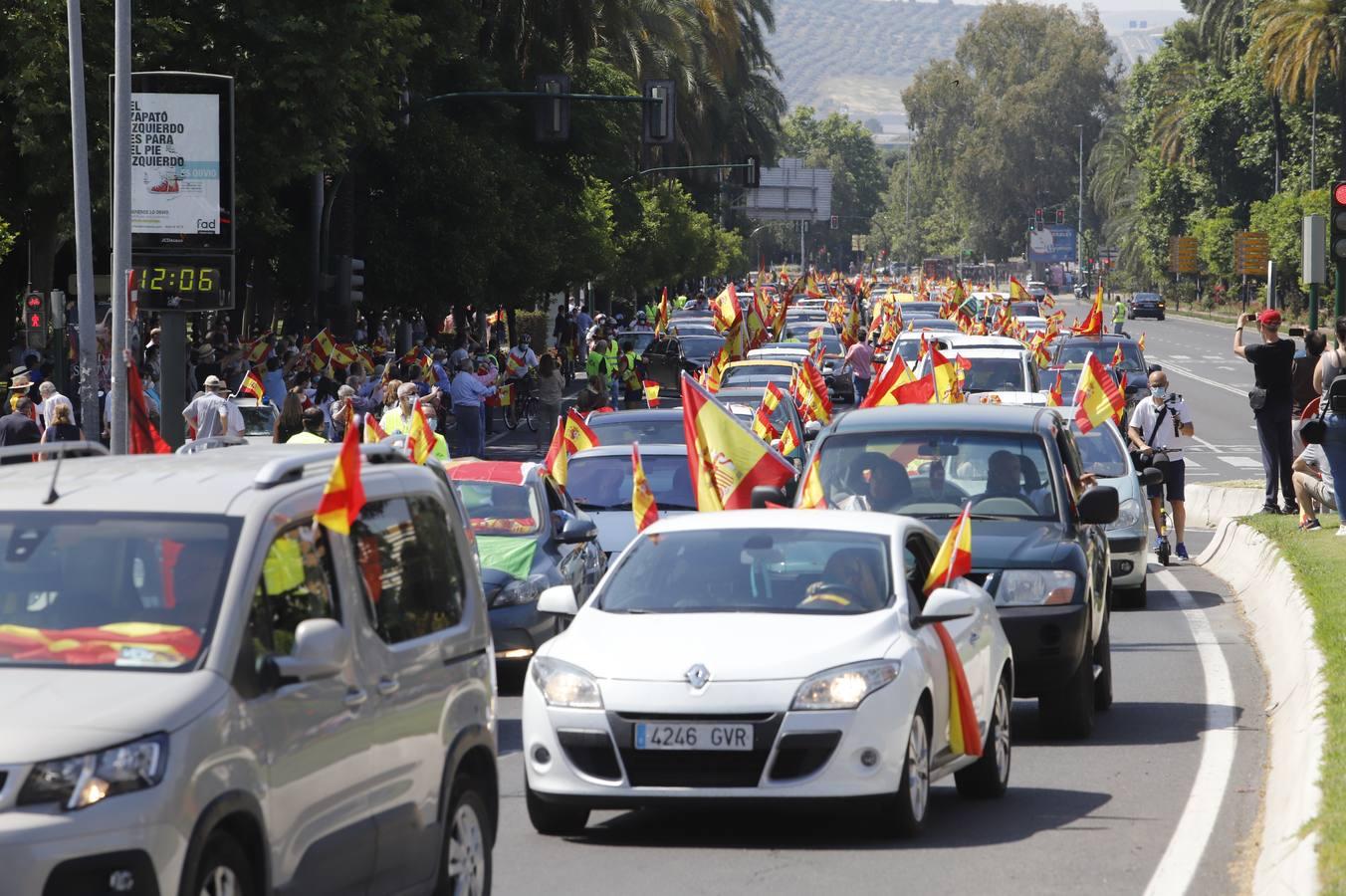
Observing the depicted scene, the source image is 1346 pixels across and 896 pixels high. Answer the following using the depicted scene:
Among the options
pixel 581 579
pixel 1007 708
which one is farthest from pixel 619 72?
pixel 1007 708

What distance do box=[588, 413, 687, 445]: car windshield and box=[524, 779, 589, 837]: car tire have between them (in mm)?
11296

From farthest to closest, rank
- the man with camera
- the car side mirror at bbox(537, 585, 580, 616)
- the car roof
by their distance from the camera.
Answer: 1. the man with camera
2. the car roof
3. the car side mirror at bbox(537, 585, 580, 616)

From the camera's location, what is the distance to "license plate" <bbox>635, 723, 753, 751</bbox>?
858 cm

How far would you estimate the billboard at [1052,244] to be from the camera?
167 metres

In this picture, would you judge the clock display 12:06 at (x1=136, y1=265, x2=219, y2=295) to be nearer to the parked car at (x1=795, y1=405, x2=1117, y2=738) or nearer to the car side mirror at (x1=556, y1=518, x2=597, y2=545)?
the car side mirror at (x1=556, y1=518, x2=597, y2=545)

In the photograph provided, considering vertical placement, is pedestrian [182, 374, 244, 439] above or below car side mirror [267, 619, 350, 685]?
below

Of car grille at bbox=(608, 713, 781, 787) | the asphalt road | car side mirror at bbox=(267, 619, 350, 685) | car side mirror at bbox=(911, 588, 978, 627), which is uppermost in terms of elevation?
car side mirror at bbox=(267, 619, 350, 685)

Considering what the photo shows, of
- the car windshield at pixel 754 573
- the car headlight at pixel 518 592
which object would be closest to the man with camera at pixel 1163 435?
the car headlight at pixel 518 592

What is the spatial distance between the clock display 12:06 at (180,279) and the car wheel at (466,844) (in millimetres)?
13932

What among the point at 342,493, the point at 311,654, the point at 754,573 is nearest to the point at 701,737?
the point at 754,573

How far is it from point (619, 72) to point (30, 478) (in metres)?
52.7

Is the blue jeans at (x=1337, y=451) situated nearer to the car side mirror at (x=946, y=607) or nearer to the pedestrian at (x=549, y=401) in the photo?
the car side mirror at (x=946, y=607)

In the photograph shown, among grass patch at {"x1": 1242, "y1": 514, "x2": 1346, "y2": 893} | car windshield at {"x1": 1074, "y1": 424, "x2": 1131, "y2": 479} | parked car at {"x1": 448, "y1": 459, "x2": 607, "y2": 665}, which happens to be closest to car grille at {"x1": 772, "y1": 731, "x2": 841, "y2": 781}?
grass patch at {"x1": 1242, "y1": 514, "x2": 1346, "y2": 893}

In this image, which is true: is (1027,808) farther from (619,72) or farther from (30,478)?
(619,72)
